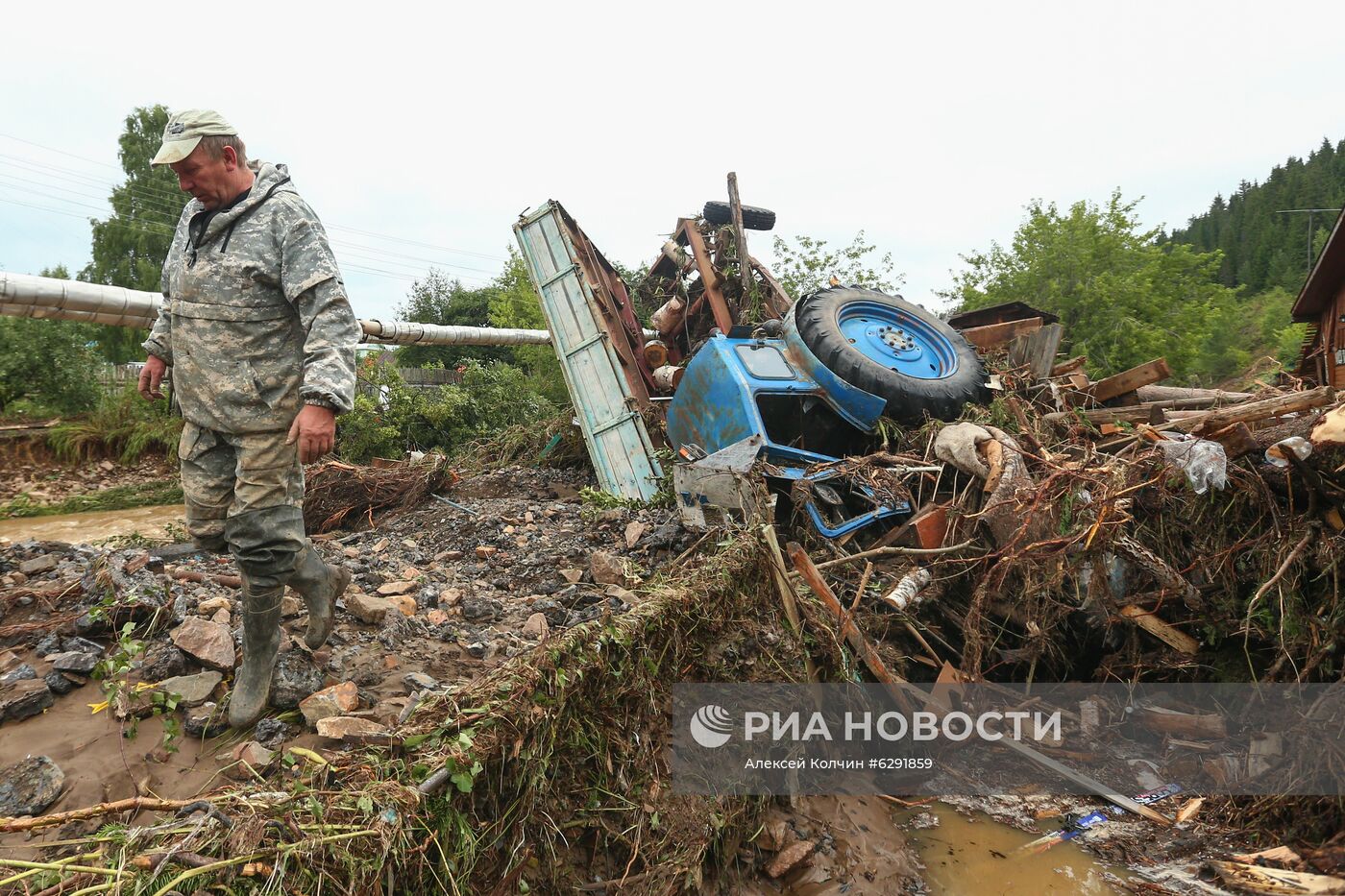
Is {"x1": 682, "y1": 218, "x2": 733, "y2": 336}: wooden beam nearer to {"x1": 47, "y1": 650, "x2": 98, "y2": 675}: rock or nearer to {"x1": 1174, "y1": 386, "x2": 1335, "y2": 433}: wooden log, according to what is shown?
{"x1": 1174, "y1": 386, "x2": 1335, "y2": 433}: wooden log

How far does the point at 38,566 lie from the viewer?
3.44 metres

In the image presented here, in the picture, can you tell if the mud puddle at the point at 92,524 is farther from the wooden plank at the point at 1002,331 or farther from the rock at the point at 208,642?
the wooden plank at the point at 1002,331

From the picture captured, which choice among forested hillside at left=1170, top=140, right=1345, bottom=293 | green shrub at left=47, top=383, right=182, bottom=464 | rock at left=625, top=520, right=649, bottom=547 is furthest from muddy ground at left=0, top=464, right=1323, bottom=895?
forested hillside at left=1170, top=140, right=1345, bottom=293

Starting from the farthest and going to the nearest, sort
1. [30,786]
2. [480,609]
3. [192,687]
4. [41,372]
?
[41,372], [480,609], [192,687], [30,786]

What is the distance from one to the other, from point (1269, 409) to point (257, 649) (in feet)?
13.8

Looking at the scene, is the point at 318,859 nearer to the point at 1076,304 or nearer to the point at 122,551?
the point at 122,551

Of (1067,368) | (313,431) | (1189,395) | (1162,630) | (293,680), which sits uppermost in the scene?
(1067,368)

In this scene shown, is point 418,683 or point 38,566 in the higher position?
point 38,566

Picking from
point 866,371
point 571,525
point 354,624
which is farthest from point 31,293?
point 866,371

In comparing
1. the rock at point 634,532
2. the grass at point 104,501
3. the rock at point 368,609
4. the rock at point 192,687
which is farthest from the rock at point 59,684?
the grass at point 104,501

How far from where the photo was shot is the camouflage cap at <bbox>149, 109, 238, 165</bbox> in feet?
7.11

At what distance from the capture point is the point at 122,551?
3754 mm

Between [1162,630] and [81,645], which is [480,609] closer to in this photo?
[81,645]

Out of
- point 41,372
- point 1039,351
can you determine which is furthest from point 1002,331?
point 41,372
